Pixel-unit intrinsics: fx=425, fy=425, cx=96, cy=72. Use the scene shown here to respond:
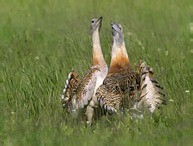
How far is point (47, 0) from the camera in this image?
15.6 metres

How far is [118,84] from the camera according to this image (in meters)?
6.07

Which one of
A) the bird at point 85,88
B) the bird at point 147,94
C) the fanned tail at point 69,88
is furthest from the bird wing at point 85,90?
the bird at point 147,94

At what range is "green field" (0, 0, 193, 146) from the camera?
540 cm

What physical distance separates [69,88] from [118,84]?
48.3 inches

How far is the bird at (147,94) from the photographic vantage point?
5.86 metres

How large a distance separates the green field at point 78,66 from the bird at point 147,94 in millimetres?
197

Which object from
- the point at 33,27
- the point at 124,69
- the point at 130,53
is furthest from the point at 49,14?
the point at 124,69

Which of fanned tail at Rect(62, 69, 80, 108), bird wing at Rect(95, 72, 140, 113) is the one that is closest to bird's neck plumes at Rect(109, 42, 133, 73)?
bird wing at Rect(95, 72, 140, 113)

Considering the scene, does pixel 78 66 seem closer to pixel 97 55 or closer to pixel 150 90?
pixel 97 55

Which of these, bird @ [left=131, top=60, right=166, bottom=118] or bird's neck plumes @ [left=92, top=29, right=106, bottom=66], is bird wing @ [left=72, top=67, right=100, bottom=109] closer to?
bird's neck plumes @ [left=92, top=29, right=106, bottom=66]

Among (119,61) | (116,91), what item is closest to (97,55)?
(119,61)

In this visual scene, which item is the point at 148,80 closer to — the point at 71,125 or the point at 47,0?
the point at 71,125

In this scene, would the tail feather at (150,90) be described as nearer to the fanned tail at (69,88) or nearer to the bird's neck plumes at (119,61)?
the bird's neck plumes at (119,61)

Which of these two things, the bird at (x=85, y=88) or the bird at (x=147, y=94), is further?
the bird at (x=85, y=88)
